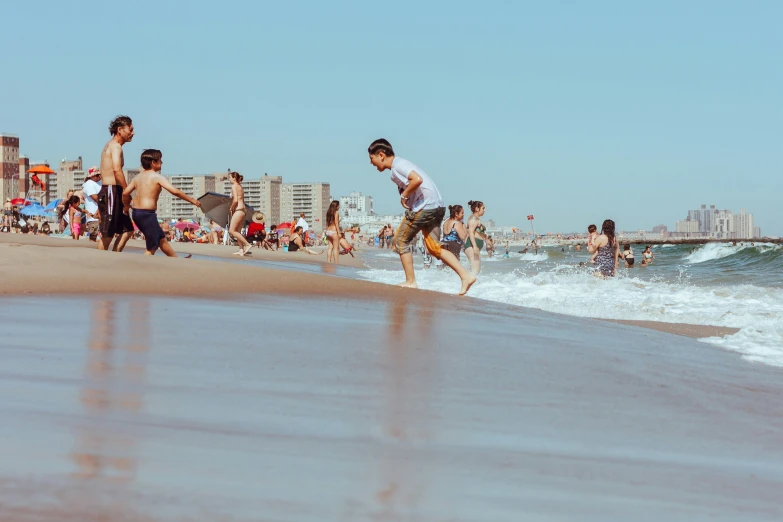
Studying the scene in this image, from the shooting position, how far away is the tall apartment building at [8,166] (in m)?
172

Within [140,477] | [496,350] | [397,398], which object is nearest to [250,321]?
[496,350]

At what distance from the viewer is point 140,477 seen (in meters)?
1.89

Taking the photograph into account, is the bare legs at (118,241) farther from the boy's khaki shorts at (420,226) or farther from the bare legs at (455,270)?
the bare legs at (455,270)

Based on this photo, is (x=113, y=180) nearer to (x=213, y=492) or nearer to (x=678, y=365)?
(x=678, y=365)

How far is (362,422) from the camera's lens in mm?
2557

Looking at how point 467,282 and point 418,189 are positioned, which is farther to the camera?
point 467,282

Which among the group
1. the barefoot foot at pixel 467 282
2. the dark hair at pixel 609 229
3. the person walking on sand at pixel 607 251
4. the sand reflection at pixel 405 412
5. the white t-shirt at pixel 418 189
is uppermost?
the white t-shirt at pixel 418 189

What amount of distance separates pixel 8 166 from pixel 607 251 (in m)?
181

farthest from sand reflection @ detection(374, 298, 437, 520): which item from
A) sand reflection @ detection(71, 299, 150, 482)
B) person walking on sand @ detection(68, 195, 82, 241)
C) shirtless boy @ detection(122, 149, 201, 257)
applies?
person walking on sand @ detection(68, 195, 82, 241)

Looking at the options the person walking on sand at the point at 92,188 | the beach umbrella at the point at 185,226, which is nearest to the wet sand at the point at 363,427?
the person walking on sand at the point at 92,188

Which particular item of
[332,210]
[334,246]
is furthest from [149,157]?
[334,246]

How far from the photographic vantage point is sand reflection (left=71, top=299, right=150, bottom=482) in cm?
197

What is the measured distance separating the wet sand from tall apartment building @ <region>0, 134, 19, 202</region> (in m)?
179

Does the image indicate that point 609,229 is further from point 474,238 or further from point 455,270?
point 455,270
